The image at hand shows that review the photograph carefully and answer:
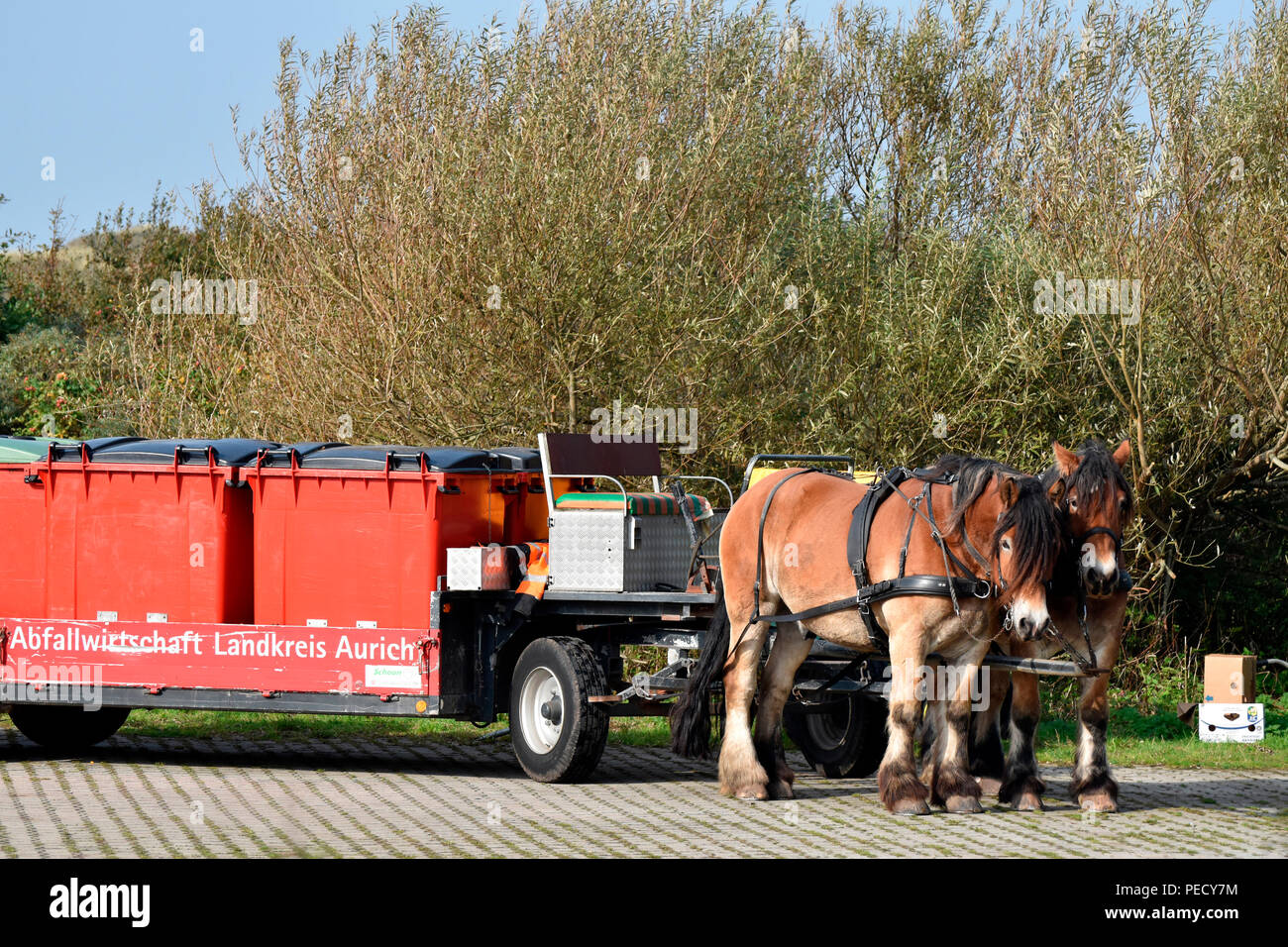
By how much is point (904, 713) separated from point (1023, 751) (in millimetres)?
976

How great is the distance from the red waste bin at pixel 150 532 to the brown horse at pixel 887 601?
10.4ft

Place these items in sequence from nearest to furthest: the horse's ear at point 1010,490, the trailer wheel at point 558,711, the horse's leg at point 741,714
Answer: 1. the horse's ear at point 1010,490
2. the horse's leg at point 741,714
3. the trailer wheel at point 558,711

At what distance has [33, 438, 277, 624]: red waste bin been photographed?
1028 cm

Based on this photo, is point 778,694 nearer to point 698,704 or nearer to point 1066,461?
point 698,704

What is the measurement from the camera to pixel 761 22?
15508 millimetres

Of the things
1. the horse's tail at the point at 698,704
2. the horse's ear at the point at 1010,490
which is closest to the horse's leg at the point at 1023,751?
the horse's ear at the point at 1010,490

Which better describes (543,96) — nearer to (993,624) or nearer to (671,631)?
(671,631)

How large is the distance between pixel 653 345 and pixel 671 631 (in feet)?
10.7

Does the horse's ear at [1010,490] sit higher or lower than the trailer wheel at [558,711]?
higher

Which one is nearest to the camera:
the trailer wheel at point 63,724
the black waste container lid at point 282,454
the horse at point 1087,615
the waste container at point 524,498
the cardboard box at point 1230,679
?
the horse at point 1087,615

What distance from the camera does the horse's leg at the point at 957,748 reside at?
336 inches

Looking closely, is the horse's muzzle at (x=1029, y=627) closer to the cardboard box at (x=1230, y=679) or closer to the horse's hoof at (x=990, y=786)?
the horse's hoof at (x=990, y=786)

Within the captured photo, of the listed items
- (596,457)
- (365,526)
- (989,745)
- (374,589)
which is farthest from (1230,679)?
(365,526)

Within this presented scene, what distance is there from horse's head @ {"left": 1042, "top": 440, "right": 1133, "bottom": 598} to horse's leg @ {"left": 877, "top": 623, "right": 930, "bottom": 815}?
97 centimetres
